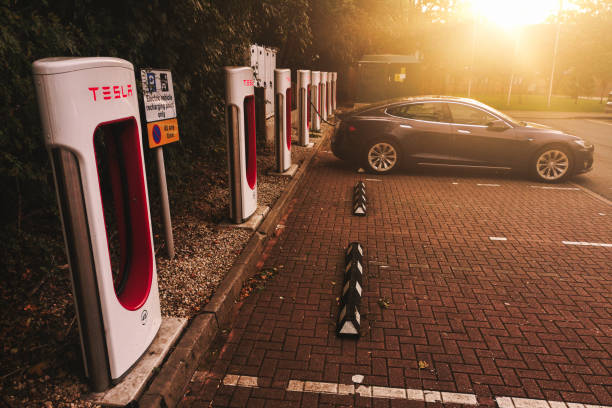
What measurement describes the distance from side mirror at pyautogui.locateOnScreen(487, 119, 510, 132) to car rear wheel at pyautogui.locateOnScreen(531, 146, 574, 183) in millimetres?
878

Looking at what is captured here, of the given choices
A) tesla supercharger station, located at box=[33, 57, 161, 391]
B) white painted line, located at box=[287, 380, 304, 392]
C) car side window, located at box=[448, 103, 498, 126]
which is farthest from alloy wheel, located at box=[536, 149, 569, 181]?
tesla supercharger station, located at box=[33, 57, 161, 391]

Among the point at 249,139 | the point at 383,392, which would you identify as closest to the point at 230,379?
the point at 383,392

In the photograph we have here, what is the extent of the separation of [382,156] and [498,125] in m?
2.42

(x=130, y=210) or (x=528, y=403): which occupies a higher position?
(x=130, y=210)

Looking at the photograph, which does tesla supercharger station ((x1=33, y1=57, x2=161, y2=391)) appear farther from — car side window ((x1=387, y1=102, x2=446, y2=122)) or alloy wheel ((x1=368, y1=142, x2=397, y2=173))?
car side window ((x1=387, y1=102, x2=446, y2=122))

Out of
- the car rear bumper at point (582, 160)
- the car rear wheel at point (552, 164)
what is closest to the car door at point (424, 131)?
the car rear wheel at point (552, 164)

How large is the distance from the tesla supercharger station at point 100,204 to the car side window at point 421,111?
7491mm

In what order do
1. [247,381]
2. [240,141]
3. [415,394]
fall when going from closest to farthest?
[415,394], [247,381], [240,141]

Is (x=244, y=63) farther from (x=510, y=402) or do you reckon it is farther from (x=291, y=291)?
(x=510, y=402)

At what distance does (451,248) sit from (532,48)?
62.4 metres

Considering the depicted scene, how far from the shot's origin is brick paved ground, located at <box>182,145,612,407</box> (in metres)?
3.48

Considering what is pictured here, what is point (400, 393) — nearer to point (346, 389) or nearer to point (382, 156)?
point (346, 389)

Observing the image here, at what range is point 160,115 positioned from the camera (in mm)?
4707

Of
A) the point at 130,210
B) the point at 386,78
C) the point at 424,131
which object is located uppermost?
the point at 386,78
